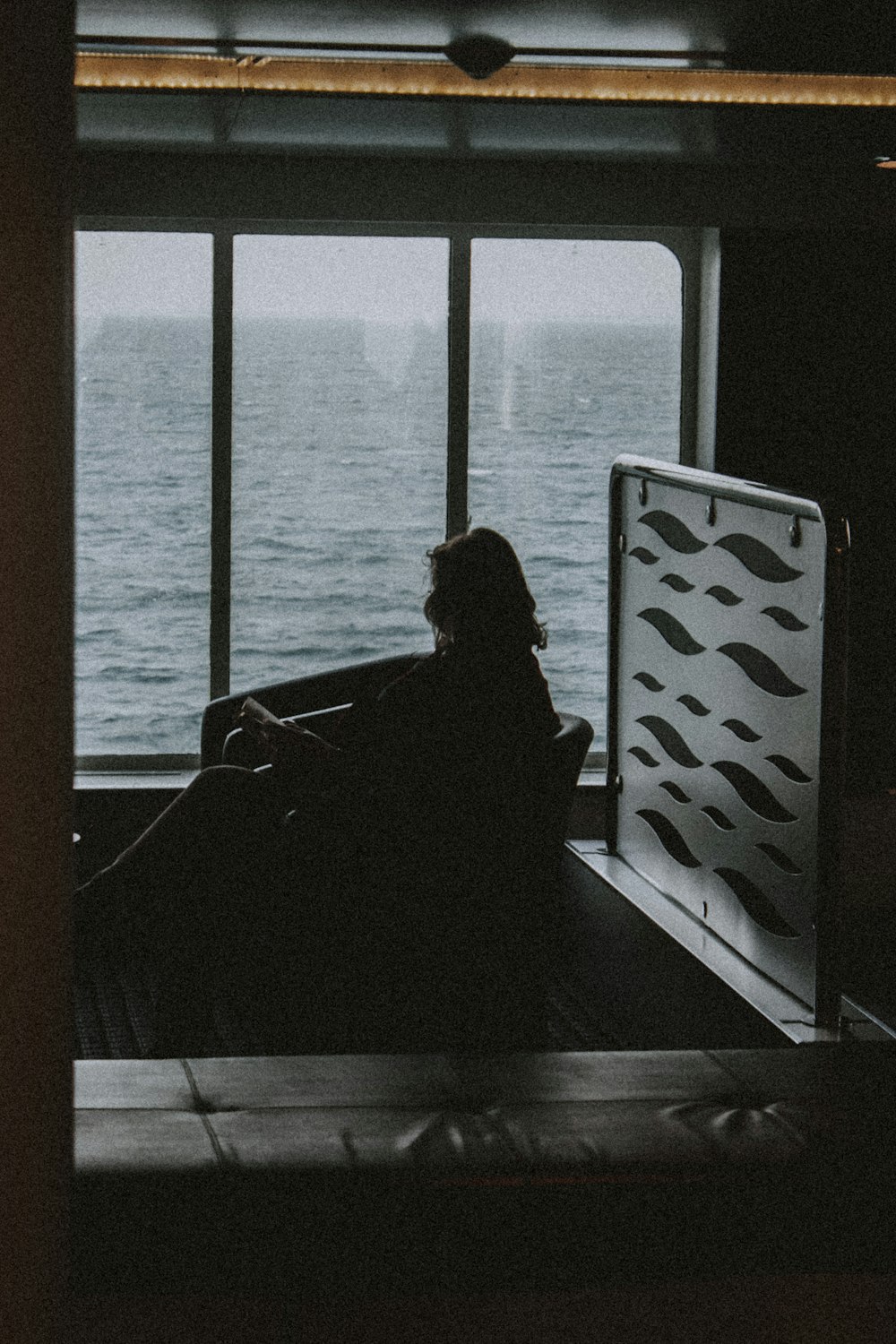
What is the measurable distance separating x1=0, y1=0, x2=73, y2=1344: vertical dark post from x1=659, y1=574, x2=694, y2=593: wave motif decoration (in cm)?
300

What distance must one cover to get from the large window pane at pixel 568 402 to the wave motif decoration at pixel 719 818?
2.20m

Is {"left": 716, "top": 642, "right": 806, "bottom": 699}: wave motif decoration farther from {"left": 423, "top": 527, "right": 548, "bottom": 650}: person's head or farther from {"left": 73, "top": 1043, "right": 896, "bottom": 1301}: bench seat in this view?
{"left": 73, "top": 1043, "right": 896, "bottom": 1301}: bench seat

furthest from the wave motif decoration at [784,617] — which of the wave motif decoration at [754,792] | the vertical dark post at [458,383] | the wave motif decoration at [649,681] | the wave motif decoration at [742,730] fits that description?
the vertical dark post at [458,383]

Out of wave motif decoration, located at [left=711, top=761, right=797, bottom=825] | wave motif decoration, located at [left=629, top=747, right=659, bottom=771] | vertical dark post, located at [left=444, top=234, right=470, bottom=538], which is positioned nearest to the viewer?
wave motif decoration, located at [left=711, top=761, right=797, bottom=825]

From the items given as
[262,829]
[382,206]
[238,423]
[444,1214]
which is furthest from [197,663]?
[444,1214]

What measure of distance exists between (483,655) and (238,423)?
2.68 meters

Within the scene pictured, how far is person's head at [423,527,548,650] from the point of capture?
3.76 metres

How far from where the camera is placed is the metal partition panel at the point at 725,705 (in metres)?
3.24

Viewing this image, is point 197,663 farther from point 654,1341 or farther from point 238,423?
point 654,1341

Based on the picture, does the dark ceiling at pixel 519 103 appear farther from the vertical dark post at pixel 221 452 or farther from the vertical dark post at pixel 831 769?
the vertical dark post at pixel 831 769

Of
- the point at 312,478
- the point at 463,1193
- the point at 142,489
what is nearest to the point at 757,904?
the point at 463,1193

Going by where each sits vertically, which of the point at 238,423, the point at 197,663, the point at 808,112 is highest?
the point at 808,112

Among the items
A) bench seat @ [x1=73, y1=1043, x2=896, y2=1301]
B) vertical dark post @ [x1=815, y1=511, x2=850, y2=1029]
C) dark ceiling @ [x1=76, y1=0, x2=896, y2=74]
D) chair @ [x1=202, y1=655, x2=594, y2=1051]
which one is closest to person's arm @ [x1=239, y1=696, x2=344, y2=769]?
chair @ [x1=202, y1=655, x2=594, y2=1051]

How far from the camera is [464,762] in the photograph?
3662mm
